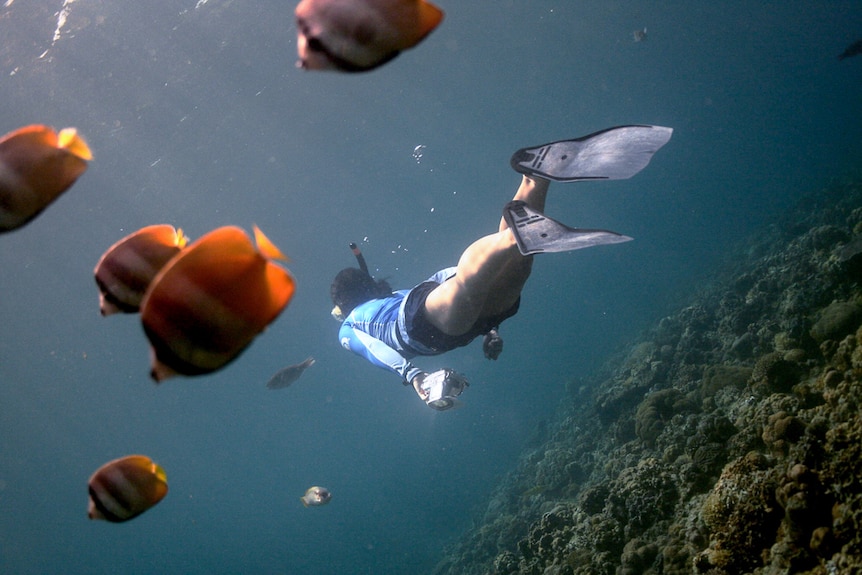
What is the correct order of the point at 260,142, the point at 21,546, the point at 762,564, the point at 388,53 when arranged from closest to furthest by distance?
the point at 388,53 < the point at 762,564 < the point at 260,142 < the point at 21,546

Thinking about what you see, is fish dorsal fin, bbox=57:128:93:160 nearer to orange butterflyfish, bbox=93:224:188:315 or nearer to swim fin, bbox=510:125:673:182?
orange butterflyfish, bbox=93:224:188:315

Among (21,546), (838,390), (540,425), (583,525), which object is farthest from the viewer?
(21,546)

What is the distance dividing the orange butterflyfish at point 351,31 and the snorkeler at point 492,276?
203 cm

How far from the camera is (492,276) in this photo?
156 inches

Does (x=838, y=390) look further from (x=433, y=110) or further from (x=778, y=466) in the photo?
(x=433, y=110)

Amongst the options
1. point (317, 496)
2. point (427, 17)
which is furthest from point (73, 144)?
point (317, 496)

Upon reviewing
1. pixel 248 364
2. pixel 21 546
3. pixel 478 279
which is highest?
pixel 478 279

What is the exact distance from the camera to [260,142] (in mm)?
27656

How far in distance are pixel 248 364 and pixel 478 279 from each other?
5505cm

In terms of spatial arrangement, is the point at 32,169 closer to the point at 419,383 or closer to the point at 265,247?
the point at 265,247

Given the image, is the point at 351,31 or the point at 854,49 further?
the point at 854,49

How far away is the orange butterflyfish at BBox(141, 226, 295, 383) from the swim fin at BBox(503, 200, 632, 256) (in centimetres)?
226

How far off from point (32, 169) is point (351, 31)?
116 centimetres

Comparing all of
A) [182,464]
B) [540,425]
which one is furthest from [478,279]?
[182,464]
